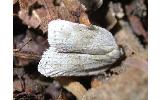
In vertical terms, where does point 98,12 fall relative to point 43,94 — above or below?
above

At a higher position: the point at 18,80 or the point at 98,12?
the point at 98,12
